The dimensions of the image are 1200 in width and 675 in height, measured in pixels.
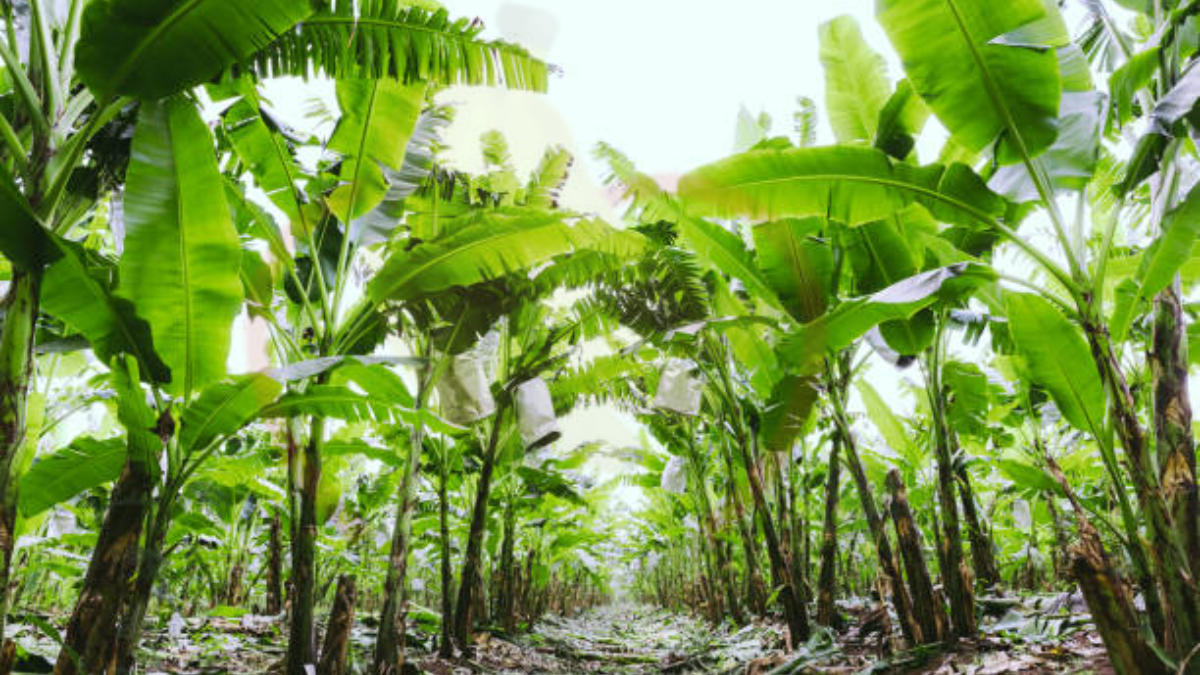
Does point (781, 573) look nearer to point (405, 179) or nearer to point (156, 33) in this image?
point (405, 179)

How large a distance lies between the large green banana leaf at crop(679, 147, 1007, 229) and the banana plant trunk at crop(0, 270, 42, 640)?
87.0 inches

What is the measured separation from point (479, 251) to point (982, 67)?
83.8 inches

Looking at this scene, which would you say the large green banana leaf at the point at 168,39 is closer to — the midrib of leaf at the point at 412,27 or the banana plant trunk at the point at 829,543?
the midrib of leaf at the point at 412,27

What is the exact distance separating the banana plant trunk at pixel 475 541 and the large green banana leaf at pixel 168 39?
2.64 meters

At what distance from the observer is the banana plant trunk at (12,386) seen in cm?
154

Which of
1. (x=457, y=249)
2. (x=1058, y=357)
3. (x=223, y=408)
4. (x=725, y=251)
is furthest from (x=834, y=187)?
(x=223, y=408)

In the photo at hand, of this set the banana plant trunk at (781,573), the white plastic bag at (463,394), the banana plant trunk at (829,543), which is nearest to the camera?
the banana plant trunk at (781,573)

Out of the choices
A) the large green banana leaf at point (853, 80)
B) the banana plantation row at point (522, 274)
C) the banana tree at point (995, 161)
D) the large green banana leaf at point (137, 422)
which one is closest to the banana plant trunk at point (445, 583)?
the banana plantation row at point (522, 274)

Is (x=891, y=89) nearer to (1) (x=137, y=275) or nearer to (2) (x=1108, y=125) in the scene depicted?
(2) (x=1108, y=125)

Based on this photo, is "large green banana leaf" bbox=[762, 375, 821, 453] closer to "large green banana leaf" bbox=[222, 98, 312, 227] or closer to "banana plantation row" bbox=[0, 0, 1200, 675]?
"banana plantation row" bbox=[0, 0, 1200, 675]

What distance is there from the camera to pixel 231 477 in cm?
407

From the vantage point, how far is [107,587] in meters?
1.84

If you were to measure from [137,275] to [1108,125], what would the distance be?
11.4ft

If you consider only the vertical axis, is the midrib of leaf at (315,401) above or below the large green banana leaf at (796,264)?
below
